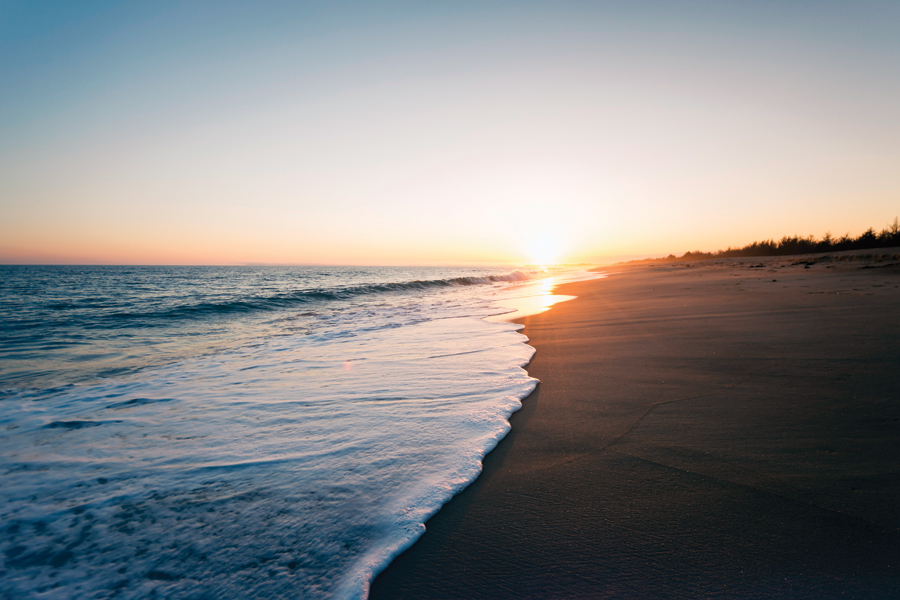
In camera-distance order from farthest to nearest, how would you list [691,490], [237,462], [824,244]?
[824,244] → [237,462] → [691,490]

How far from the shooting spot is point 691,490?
6.41 feet

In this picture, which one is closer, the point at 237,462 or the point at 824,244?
the point at 237,462

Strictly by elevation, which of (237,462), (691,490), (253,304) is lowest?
(237,462)

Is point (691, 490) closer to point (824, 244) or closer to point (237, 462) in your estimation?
point (237, 462)

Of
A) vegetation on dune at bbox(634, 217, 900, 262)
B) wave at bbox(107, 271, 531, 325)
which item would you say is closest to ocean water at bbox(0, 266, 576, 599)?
wave at bbox(107, 271, 531, 325)

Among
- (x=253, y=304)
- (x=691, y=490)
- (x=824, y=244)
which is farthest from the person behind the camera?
(x=824, y=244)

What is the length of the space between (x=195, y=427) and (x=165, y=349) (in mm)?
5014

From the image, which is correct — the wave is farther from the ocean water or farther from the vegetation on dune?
the vegetation on dune

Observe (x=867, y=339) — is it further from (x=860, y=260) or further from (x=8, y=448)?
(x=860, y=260)

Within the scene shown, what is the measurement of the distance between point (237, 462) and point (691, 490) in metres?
2.87

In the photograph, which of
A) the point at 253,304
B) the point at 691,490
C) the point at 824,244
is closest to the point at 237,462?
the point at 691,490

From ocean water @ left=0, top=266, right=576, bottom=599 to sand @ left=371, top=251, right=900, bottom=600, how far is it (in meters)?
0.29

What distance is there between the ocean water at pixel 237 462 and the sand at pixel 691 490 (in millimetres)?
292

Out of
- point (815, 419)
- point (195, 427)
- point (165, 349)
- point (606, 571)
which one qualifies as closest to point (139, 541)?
point (195, 427)
